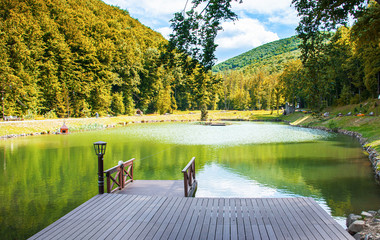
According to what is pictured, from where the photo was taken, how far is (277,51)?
18662 centimetres

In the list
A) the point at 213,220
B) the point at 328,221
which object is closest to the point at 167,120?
the point at 213,220

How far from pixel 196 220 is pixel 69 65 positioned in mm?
51691

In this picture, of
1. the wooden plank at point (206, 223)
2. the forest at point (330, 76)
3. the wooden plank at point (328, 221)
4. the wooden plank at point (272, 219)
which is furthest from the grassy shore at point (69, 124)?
the wooden plank at point (328, 221)

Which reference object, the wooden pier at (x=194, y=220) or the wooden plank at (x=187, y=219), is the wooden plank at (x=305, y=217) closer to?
the wooden pier at (x=194, y=220)

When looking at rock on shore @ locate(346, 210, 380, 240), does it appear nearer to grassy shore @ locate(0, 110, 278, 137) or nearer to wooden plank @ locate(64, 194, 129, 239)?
wooden plank @ locate(64, 194, 129, 239)

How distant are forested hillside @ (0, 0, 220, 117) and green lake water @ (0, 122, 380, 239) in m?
18.7

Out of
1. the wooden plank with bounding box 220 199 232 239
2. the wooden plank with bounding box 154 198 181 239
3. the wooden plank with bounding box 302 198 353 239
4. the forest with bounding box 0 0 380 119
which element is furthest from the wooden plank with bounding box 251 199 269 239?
the forest with bounding box 0 0 380 119

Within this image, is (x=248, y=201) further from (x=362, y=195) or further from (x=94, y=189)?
(x=94, y=189)

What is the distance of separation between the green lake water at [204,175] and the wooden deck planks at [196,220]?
6.43 ft

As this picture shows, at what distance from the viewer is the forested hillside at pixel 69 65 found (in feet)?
135

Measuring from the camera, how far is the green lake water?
348 inches

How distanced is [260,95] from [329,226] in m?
81.0

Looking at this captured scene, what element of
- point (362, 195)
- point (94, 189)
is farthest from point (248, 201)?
point (94, 189)

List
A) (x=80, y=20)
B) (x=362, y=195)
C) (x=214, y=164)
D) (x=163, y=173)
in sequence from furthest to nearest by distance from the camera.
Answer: (x=80, y=20) → (x=214, y=164) → (x=163, y=173) → (x=362, y=195)
